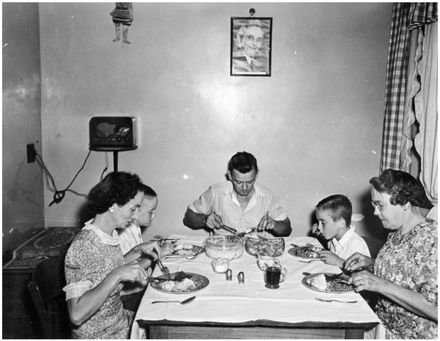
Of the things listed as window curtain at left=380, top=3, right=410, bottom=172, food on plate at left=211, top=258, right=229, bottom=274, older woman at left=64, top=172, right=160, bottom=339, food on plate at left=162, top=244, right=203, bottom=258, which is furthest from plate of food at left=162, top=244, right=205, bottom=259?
window curtain at left=380, top=3, right=410, bottom=172

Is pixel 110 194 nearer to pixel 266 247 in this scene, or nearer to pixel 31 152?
pixel 266 247

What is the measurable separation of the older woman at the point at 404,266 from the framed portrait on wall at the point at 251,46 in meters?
2.27

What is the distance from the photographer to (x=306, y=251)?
2.89m

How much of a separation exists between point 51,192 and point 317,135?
292 centimetres

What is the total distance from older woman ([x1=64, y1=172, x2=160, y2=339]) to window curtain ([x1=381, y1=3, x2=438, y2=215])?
7.78 feet

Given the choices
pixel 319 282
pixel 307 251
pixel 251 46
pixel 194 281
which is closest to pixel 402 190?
pixel 319 282

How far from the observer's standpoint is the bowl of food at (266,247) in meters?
2.76

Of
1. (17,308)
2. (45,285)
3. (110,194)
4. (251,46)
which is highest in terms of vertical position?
(251,46)

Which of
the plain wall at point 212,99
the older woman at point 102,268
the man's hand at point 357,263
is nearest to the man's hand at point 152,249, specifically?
the older woman at point 102,268

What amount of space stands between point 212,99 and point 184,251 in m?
1.98

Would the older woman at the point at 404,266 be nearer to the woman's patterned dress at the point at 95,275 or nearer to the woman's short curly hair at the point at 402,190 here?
the woman's short curly hair at the point at 402,190

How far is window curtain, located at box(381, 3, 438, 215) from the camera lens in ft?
10.8

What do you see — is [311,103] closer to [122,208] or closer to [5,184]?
[122,208]

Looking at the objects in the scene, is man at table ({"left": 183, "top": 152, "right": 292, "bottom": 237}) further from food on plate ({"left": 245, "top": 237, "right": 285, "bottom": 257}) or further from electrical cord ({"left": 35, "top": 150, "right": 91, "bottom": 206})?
electrical cord ({"left": 35, "top": 150, "right": 91, "bottom": 206})
